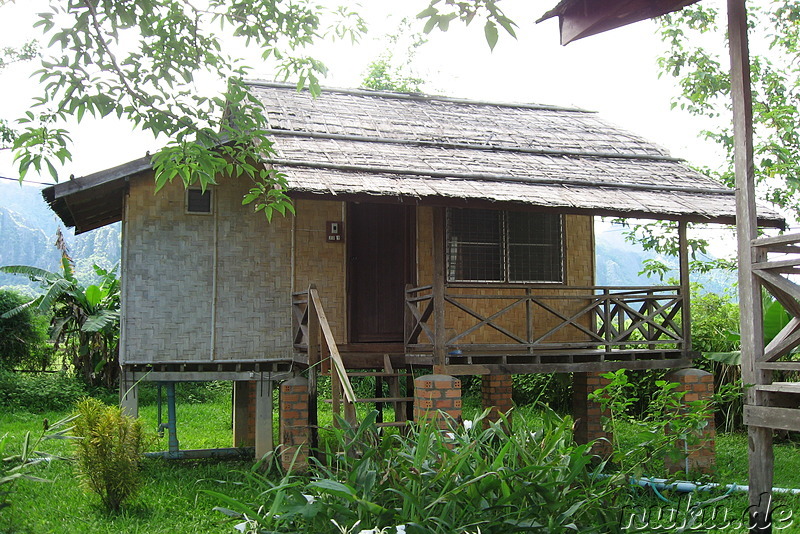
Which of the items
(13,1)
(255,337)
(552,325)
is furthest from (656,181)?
(13,1)

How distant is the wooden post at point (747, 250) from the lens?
616cm

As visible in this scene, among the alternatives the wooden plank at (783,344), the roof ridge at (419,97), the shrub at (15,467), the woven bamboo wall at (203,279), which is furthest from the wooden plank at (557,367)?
the shrub at (15,467)

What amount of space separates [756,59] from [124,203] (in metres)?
12.7

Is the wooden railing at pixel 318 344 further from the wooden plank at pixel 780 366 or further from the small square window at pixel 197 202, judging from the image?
the wooden plank at pixel 780 366

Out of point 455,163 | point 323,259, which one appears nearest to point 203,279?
point 323,259

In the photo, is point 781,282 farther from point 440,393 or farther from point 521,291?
point 521,291

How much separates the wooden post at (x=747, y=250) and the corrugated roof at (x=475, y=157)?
2.46 m

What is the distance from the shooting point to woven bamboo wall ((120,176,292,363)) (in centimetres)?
977

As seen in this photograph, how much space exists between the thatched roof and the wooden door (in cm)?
104

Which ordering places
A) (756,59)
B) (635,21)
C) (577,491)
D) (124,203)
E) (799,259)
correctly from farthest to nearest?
1. (756,59)
2. (124,203)
3. (635,21)
4. (799,259)
5. (577,491)

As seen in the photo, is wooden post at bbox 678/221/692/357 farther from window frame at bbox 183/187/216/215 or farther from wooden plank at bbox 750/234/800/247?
window frame at bbox 183/187/216/215

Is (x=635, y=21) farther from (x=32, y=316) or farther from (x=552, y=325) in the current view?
(x=32, y=316)

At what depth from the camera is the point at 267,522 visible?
2820mm

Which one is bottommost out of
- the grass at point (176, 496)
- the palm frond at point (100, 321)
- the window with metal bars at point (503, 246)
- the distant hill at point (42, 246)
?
the grass at point (176, 496)
